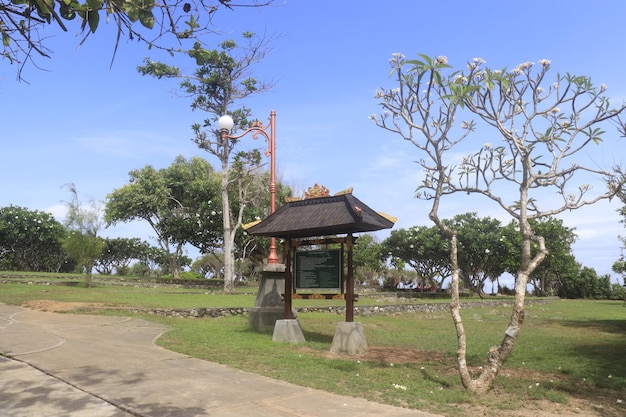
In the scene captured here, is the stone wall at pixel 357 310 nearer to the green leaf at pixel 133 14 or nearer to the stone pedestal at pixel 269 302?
the stone pedestal at pixel 269 302

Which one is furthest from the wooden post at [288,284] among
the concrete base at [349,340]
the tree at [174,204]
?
the tree at [174,204]

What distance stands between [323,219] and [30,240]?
129ft

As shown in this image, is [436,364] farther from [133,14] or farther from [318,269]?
[133,14]

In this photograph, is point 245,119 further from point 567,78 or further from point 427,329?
point 567,78

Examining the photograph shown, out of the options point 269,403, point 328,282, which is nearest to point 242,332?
point 328,282

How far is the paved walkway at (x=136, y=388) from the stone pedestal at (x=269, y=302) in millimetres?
4089

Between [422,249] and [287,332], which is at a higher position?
[422,249]

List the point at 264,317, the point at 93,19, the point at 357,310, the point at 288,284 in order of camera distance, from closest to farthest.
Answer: the point at 93,19 < the point at 288,284 < the point at 264,317 < the point at 357,310

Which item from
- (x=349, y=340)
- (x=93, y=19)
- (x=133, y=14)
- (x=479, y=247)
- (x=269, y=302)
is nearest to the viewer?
(x=93, y=19)

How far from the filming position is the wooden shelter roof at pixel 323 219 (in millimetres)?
10977

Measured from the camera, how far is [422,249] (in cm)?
4053

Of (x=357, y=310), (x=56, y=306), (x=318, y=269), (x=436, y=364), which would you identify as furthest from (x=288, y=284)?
(x=357, y=310)

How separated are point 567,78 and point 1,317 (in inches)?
599

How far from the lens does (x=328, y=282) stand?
1190cm
